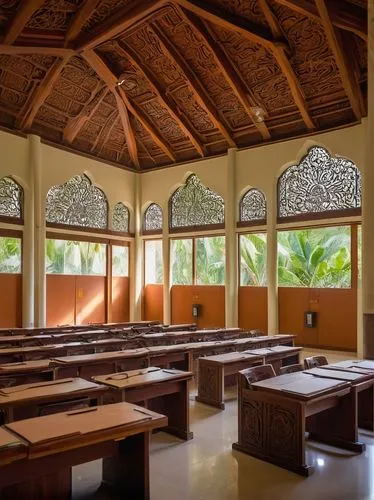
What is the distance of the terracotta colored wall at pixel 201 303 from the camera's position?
11969mm

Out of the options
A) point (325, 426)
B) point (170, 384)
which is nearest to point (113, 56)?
point (170, 384)

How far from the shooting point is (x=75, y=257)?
1192 cm

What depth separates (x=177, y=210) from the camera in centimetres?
1300

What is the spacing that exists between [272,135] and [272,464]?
9.01 metres

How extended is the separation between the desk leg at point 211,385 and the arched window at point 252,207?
6.20 meters

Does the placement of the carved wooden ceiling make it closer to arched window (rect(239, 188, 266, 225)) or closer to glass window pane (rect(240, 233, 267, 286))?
arched window (rect(239, 188, 266, 225))

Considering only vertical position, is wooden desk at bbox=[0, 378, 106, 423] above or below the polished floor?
above

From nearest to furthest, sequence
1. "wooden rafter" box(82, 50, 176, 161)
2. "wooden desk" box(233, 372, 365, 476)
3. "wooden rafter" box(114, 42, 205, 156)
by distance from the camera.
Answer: "wooden desk" box(233, 372, 365, 476) < "wooden rafter" box(82, 50, 176, 161) < "wooden rafter" box(114, 42, 205, 156)

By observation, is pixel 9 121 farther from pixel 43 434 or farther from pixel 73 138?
pixel 43 434

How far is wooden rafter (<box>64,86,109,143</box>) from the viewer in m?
10.9

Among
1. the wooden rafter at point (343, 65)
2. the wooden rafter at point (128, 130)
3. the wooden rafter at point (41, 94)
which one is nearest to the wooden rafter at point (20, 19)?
the wooden rafter at point (41, 94)

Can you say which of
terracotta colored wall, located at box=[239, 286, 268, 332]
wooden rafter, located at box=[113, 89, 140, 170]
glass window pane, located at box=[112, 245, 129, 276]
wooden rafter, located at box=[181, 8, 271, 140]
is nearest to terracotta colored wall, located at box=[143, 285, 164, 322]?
glass window pane, located at box=[112, 245, 129, 276]

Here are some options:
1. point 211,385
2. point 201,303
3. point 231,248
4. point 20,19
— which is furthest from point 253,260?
point 20,19

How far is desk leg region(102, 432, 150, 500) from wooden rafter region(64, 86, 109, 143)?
9355 millimetres
